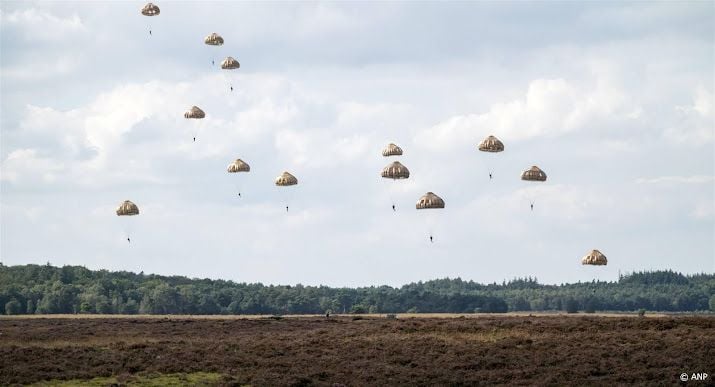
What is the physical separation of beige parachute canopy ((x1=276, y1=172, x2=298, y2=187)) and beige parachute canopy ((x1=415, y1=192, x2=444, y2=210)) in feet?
42.3

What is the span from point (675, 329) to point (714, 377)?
1875 cm

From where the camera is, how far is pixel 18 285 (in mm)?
185000

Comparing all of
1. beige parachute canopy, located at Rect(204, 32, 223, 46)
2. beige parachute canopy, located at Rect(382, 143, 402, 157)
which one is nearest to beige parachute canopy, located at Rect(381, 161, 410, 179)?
beige parachute canopy, located at Rect(382, 143, 402, 157)

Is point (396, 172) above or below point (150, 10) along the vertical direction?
below

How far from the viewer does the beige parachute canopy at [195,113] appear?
10596cm

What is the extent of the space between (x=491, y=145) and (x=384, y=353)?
2567 centimetres

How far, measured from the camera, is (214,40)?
10312 cm

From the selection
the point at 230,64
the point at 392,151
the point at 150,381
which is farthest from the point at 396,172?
the point at 150,381

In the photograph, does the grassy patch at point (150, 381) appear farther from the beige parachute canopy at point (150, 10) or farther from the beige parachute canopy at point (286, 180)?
the beige parachute canopy at point (150, 10)

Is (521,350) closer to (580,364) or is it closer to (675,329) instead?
(580,364)

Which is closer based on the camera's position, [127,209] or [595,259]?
[595,259]

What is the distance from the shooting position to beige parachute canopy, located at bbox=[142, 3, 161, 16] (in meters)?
102

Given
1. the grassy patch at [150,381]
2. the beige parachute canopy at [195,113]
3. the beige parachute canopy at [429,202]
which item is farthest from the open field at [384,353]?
the beige parachute canopy at [195,113]

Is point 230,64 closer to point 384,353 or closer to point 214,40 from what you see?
point 214,40
